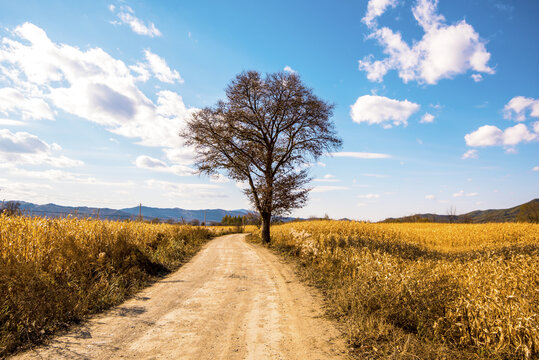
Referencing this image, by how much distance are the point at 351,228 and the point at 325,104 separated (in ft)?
30.9

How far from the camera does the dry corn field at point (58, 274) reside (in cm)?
488

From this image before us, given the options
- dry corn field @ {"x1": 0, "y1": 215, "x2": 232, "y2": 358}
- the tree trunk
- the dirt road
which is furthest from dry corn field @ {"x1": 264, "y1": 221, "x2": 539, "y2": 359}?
the tree trunk

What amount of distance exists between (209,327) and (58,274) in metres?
4.60

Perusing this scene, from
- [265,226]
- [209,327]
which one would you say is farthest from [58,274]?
[265,226]

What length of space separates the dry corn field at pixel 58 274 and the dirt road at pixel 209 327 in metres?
0.52

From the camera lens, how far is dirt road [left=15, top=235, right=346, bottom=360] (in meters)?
4.14

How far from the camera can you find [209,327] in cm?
503

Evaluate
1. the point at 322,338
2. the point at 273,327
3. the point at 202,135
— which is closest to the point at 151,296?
the point at 273,327

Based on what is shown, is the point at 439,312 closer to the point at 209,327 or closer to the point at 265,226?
the point at 209,327

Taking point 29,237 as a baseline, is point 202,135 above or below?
above

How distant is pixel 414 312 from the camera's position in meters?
5.02

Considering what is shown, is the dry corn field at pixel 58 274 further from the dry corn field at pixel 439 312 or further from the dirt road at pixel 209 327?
the dry corn field at pixel 439 312

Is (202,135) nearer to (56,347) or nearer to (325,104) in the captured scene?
(325,104)

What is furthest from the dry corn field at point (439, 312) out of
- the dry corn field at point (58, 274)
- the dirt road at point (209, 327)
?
the dry corn field at point (58, 274)
